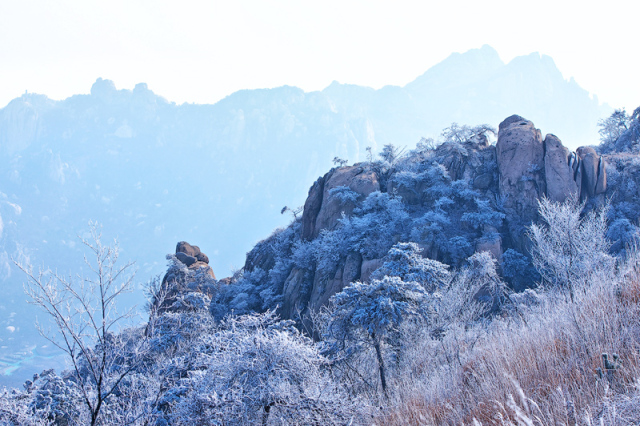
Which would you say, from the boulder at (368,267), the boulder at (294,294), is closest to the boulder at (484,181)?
the boulder at (368,267)

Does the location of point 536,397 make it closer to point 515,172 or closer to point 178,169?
point 515,172

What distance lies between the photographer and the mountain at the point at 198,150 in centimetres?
14512

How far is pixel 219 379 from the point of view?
6.53m

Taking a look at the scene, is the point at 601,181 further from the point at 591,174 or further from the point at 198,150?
the point at 198,150

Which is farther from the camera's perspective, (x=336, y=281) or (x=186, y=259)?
(x=186, y=259)

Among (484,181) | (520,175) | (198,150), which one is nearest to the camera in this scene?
(520,175)

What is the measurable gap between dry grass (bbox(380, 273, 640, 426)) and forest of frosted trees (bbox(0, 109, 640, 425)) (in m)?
0.02

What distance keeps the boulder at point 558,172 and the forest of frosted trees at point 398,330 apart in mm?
1514

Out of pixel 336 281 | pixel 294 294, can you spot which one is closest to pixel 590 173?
pixel 336 281

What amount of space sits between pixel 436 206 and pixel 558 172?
246 inches

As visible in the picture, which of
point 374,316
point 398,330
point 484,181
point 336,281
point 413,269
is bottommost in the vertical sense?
point 398,330

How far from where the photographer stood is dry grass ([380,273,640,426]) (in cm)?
301

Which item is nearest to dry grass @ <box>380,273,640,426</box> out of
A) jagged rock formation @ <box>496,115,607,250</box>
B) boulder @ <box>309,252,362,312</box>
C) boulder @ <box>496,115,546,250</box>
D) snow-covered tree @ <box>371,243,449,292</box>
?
snow-covered tree @ <box>371,243,449,292</box>

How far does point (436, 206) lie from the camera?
69.6 ft
